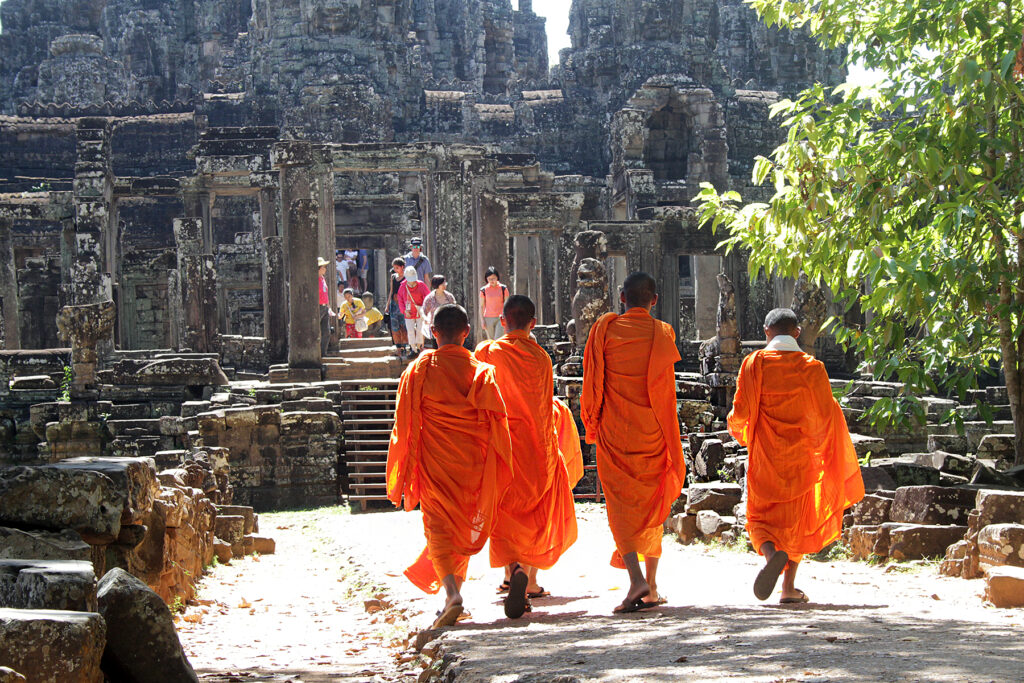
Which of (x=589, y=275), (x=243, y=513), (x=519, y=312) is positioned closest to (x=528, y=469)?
(x=519, y=312)

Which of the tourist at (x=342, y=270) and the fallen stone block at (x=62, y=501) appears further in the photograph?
the tourist at (x=342, y=270)

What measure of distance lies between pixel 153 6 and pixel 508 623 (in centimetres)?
3431

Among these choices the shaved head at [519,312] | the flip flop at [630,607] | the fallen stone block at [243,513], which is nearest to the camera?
the flip flop at [630,607]

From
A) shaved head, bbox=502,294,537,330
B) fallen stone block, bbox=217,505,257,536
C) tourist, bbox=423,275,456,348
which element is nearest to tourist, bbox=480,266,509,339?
tourist, bbox=423,275,456,348

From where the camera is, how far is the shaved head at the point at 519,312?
6.96m

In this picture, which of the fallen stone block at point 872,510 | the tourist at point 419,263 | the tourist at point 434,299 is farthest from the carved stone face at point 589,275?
the fallen stone block at point 872,510

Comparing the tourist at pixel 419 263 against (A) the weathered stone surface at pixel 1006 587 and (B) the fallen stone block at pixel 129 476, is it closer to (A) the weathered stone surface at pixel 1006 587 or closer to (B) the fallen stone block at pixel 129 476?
(B) the fallen stone block at pixel 129 476

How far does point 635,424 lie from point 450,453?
3.24 ft

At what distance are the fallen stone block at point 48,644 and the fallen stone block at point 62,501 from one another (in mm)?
1142

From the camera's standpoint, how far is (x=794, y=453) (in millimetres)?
6461

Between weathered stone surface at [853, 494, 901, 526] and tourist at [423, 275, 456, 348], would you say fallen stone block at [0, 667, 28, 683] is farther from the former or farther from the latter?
tourist at [423, 275, 456, 348]

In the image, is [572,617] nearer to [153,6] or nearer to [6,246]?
[6,246]

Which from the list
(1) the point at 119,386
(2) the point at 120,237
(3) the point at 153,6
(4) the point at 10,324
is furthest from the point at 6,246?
(3) the point at 153,6

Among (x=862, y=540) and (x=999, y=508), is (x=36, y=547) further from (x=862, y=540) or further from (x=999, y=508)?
(x=862, y=540)
